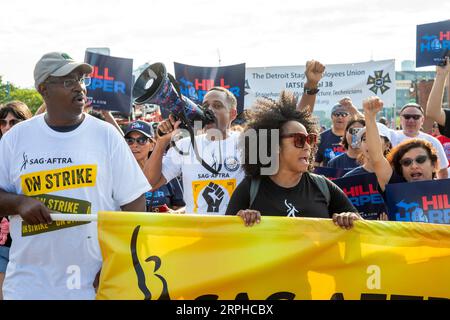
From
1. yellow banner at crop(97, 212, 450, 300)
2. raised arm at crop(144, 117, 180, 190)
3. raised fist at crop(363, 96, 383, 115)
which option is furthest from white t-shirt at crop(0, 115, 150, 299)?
raised fist at crop(363, 96, 383, 115)

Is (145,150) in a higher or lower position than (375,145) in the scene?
higher

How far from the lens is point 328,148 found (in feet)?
26.5

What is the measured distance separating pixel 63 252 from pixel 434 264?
6.12 feet

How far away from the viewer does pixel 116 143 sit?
344 cm

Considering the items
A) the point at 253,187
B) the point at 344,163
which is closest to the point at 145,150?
the point at 344,163

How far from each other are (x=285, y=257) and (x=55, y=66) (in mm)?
1495

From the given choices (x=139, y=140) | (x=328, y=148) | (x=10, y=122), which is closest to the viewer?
(x=10, y=122)

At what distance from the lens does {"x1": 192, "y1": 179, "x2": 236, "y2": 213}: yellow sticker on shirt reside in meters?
4.68

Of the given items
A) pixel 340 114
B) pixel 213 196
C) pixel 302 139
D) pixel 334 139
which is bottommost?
pixel 213 196

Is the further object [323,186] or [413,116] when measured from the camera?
[413,116]

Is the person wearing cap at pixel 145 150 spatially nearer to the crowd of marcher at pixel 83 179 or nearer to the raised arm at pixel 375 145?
the crowd of marcher at pixel 83 179

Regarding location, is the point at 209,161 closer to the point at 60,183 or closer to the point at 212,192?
the point at 212,192

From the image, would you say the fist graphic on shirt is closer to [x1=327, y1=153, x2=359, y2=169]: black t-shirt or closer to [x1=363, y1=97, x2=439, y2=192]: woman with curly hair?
[x1=363, y1=97, x2=439, y2=192]: woman with curly hair

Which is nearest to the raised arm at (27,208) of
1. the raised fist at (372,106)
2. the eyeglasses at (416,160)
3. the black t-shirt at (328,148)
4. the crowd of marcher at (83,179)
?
the crowd of marcher at (83,179)
